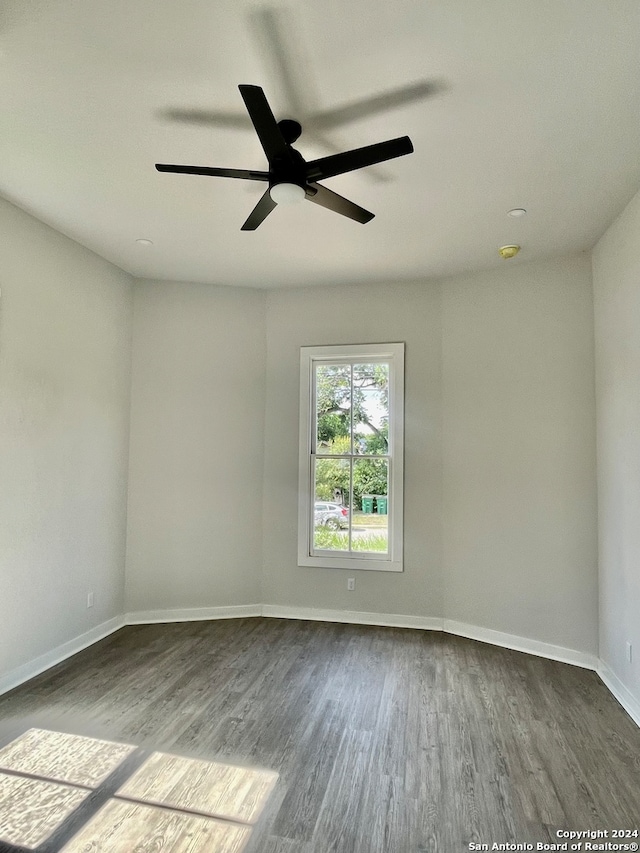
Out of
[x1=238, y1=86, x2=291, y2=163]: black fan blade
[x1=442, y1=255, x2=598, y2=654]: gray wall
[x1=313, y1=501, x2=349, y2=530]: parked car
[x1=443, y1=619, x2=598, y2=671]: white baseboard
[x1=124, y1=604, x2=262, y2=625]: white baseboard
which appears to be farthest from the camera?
[x1=313, y1=501, x2=349, y2=530]: parked car

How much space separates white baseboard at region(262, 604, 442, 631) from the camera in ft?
13.4

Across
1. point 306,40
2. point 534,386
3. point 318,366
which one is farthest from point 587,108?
point 318,366

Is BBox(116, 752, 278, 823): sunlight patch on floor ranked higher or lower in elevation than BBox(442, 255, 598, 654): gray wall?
lower

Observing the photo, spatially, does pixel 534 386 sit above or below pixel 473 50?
below

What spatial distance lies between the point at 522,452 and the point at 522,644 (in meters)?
1.45

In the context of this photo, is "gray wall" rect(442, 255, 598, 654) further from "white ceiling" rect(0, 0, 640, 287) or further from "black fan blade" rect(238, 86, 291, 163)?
"black fan blade" rect(238, 86, 291, 163)

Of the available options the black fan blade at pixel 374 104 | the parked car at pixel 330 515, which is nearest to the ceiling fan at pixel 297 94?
the black fan blade at pixel 374 104

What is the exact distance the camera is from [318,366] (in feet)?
14.6

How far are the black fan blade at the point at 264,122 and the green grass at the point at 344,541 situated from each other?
3117 millimetres

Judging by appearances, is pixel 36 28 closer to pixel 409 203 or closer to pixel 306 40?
pixel 306 40

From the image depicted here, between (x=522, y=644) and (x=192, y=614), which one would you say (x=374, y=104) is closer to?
(x=522, y=644)

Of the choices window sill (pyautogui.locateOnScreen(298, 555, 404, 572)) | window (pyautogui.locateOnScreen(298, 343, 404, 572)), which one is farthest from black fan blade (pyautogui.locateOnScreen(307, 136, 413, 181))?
window sill (pyautogui.locateOnScreen(298, 555, 404, 572))

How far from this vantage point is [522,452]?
376cm

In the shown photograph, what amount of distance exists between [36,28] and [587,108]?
7.21 feet
